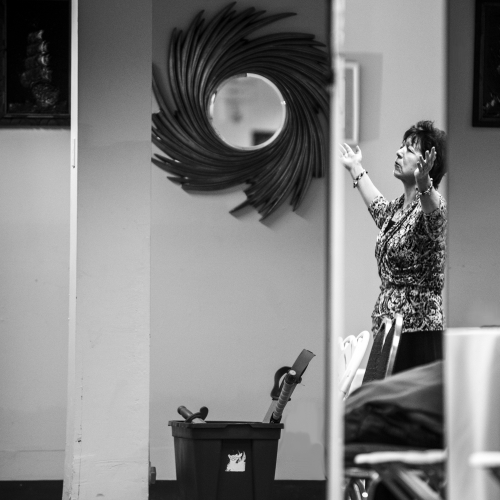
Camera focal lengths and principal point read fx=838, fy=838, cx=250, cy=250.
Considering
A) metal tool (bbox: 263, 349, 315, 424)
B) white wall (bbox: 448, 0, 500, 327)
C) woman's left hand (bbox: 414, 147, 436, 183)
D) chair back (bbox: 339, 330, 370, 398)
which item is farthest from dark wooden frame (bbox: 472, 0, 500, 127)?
metal tool (bbox: 263, 349, 315, 424)

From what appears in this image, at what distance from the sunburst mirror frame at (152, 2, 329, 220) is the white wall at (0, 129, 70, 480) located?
0.59 metres

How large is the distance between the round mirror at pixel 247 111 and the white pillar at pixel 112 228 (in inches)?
33.3

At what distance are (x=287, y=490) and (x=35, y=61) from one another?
7.97 ft

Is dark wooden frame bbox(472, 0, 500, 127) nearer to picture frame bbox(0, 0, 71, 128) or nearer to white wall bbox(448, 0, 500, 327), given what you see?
white wall bbox(448, 0, 500, 327)

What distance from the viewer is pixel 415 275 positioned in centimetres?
252

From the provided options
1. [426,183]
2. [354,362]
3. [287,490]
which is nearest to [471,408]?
[426,183]

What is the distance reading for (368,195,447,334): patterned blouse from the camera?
2.44 meters

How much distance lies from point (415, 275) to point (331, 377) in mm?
912

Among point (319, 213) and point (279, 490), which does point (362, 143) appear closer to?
point (319, 213)

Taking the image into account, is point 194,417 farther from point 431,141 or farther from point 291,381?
point 431,141

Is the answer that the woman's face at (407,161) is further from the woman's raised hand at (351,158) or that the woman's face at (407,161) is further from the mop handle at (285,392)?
the mop handle at (285,392)

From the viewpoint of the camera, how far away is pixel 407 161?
2.37 metres

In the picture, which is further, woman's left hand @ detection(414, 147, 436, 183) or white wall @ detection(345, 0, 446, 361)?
woman's left hand @ detection(414, 147, 436, 183)

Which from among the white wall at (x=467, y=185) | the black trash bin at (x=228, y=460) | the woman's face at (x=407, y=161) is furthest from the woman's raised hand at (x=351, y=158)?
the black trash bin at (x=228, y=460)
